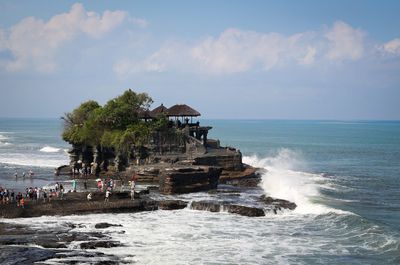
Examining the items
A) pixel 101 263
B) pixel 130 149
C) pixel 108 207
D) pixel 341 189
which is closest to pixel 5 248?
pixel 101 263

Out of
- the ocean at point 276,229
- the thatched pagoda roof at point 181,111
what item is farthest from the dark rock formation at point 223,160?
the thatched pagoda roof at point 181,111

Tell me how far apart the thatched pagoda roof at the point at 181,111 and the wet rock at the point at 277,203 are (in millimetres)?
21614

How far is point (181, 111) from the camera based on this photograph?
62219mm

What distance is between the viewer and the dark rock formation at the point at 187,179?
44.9 meters

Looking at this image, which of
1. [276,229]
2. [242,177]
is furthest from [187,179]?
[276,229]

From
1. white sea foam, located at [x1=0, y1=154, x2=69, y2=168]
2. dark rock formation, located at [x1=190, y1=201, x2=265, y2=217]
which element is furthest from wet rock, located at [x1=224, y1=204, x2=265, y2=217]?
white sea foam, located at [x1=0, y1=154, x2=69, y2=168]

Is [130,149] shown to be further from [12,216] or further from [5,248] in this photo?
[5,248]

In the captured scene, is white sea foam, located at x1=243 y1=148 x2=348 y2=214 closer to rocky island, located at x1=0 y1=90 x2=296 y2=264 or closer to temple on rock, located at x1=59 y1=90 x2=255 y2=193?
rocky island, located at x1=0 y1=90 x2=296 y2=264

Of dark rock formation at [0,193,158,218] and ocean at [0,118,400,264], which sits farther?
dark rock formation at [0,193,158,218]

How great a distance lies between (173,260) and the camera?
26391mm

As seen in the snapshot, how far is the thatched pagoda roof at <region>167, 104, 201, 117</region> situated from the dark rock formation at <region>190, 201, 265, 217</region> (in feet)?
77.6

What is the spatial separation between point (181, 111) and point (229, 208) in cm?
2565

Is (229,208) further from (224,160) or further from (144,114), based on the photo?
(144,114)

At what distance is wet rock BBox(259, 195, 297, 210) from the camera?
127ft
